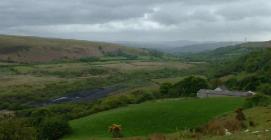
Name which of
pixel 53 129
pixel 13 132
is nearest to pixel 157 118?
pixel 53 129

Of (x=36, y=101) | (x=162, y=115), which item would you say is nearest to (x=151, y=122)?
(x=162, y=115)

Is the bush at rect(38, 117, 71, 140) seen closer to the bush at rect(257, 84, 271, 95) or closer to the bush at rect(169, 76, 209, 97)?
the bush at rect(169, 76, 209, 97)

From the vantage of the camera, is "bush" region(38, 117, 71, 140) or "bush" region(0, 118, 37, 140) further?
"bush" region(38, 117, 71, 140)

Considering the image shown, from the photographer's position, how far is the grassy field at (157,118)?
64.7 meters

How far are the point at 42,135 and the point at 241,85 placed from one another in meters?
75.8

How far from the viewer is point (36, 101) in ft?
465

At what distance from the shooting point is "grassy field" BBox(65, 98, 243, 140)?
64688 mm

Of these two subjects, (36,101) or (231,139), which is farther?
(36,101)

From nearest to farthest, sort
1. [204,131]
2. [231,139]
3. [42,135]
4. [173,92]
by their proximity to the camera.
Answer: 1. [231,139]
2. [204,131]
3. [42,135]
4. [173,92]

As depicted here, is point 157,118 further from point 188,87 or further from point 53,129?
point 188,87

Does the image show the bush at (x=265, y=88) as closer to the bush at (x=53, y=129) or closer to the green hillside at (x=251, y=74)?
the green hillside at (x=251, y=74)

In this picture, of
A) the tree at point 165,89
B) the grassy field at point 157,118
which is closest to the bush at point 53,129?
the grassy field at point 157,118

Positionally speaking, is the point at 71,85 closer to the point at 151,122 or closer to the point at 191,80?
the point at 191,80

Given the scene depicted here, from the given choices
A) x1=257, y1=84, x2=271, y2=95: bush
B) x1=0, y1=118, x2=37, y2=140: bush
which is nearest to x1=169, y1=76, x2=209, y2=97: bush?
x1=257, y1=84, x2=271, y2=95: bush
